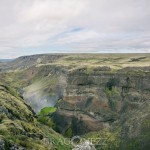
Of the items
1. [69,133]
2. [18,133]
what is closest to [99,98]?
[69,133]

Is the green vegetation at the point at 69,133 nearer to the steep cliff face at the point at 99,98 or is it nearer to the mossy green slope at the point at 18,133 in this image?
the steep cliff face at the point at 99,98

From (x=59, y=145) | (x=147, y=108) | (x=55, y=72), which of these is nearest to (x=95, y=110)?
(x=147, y=108)

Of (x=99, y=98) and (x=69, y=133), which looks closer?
(x=69, y=133)

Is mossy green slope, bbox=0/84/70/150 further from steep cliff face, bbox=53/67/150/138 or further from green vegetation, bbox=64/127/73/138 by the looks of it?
steep cliff face, bbox=53/67/150/138

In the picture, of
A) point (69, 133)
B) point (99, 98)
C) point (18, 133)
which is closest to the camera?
point (18, 133)

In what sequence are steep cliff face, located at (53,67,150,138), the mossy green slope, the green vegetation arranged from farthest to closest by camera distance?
steep cliff face, located at (53,67,150,138)
the green vegetation
the mossy green slope

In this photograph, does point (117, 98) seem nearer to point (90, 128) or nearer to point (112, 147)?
point (90, 128)

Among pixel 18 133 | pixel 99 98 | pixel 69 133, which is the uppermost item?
pixel 18 133

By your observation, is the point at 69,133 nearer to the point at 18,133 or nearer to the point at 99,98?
the point at 99,98

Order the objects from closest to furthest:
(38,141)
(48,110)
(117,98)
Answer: (38,141), (48,110), (117,98)

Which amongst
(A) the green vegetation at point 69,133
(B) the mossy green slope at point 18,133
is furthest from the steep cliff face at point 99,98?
(B) the mossy green slope at point 18,133

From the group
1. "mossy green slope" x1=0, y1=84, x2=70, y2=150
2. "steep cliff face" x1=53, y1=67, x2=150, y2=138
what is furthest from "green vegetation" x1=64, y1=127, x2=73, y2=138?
"mossy green slope" x1=0, y1=84, x2=70, y2=150
